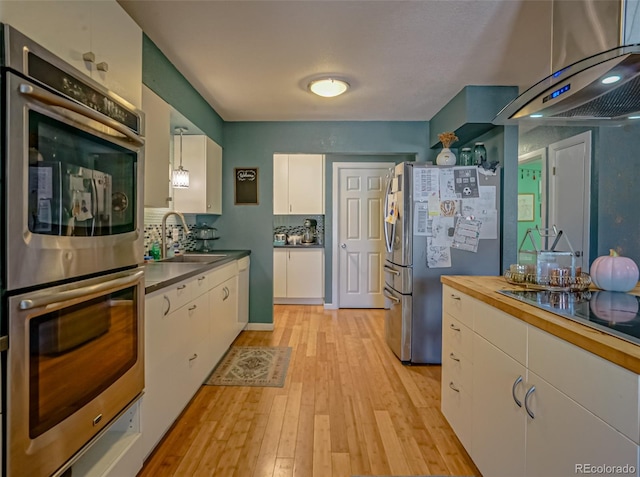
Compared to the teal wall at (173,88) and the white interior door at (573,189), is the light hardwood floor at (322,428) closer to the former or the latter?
the white interior door at (573,189)

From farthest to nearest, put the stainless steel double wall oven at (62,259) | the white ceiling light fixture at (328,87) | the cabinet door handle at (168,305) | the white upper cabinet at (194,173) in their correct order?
the white upper cabinet at (194,173) → the white ceiling light fixture at (328,87) → the cabinet door handle at (168,305) → the stainless steel double wall oven at (62,259)

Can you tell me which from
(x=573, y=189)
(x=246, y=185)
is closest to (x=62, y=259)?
(x=246, y=185)

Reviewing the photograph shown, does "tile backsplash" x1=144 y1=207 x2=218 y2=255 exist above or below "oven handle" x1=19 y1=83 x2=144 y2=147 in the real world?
below

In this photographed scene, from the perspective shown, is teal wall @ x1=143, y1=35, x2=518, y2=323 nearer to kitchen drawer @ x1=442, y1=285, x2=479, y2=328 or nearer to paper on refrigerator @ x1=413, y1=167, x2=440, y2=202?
paper on refrigerator @ x1=413, y1=167, x2=440, y2=202

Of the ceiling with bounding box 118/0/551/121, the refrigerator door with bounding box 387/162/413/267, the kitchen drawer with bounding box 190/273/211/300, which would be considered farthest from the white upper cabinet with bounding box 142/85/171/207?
the refrigerator door with bounding box 387/162/413/267

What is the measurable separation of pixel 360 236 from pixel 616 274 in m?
3.55

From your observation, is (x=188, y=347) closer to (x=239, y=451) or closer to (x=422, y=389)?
(x=239, y=451)

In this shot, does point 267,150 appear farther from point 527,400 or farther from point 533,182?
point 527,400

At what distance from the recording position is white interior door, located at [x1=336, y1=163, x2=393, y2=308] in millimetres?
4855

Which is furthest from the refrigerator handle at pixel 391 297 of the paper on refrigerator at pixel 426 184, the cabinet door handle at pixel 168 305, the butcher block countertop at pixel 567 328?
the cabinet door handle at pixel 168 305

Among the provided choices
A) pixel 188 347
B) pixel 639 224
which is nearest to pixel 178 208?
pixel 188 347

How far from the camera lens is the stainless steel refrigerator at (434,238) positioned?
2820 millimetres

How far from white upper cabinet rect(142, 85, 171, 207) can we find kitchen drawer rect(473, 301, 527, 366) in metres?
1.90

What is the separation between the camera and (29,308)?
3.00ft
